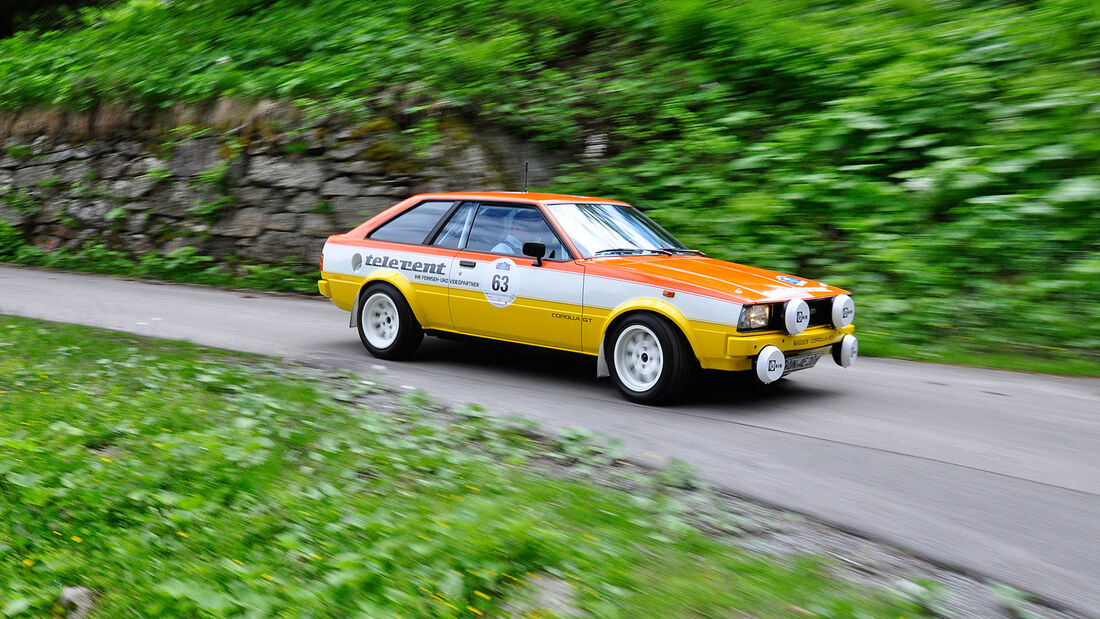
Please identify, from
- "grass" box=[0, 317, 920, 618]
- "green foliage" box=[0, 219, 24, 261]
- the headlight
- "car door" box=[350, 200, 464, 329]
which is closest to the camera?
"grass" box=[0, 317, 920, 618]

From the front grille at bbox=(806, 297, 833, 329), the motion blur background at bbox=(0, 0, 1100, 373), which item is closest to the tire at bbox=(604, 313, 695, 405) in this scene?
the front grille at bbox=(806, 297, 833, 329)

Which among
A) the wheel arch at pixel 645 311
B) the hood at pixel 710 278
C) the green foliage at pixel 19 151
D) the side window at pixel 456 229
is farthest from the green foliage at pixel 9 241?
the wheel arch at pixel 645 311

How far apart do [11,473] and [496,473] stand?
233 centimetres

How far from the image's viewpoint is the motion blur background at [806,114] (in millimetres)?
9273

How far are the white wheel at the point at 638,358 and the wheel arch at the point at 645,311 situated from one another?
108mm

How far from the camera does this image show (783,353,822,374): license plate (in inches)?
257

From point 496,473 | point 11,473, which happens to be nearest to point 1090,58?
point 496,473

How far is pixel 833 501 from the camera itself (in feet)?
15.2

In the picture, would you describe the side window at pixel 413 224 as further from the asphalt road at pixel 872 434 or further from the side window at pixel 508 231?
the asphalt road at pixel 872 434

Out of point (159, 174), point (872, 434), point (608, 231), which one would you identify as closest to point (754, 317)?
point (872, 434)

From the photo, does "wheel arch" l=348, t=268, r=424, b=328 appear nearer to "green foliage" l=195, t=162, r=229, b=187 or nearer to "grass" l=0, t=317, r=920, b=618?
"grass" l=0, t=317, r=920, b=618

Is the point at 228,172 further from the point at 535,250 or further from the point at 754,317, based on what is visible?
the point at 754,317

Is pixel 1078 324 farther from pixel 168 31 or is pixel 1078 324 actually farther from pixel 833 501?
pixel 168 31

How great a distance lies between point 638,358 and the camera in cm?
673
